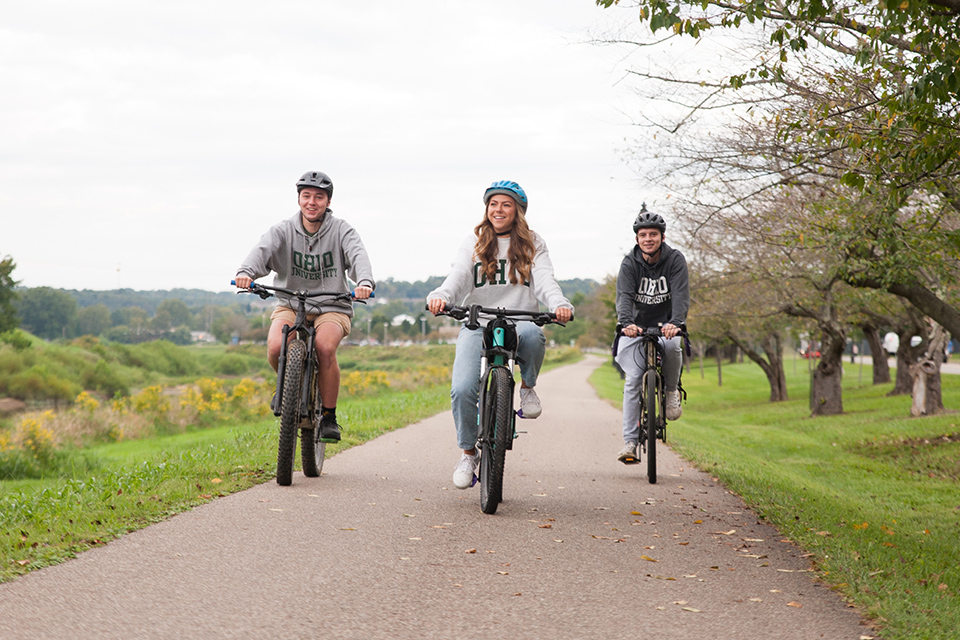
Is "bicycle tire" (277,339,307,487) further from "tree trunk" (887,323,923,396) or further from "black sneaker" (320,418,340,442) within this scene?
"tree trunk" (887,323,923,396)

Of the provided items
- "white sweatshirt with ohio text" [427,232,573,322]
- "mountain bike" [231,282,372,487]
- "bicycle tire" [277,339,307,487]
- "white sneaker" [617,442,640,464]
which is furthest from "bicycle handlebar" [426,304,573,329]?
"white sneaker" [617,442,640,464]

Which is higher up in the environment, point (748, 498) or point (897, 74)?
point (897, 74)

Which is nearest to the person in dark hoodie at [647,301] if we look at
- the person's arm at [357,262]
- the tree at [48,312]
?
the person's arm at [357,262]

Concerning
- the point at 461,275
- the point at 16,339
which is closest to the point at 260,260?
the point at 461,275

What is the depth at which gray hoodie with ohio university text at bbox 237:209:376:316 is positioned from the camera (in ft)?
22.9

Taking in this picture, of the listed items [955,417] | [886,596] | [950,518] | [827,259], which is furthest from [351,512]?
[955,417]

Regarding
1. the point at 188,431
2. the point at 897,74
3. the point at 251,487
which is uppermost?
the point at 897,74

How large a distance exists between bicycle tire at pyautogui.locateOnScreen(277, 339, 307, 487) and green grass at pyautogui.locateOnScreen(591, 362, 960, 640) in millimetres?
3327

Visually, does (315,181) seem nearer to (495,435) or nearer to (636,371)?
(495,435)

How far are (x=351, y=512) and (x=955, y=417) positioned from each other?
664 inches

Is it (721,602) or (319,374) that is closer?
(721,602)

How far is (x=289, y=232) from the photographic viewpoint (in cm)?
708

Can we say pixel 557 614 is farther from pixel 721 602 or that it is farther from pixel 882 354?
pixel 882 354

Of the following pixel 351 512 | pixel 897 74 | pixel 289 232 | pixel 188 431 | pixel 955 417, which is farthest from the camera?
pixel 188 431
